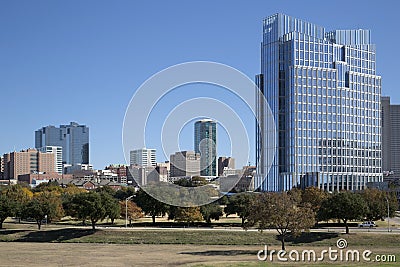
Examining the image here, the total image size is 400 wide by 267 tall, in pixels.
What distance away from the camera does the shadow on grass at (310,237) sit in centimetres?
7169

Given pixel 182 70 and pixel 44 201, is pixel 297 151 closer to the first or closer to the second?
pixel 44 201

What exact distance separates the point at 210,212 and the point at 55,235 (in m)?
23.9

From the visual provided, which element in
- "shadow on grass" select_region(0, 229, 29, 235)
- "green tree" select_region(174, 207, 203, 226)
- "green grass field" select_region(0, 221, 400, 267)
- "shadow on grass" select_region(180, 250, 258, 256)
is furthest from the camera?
"green tree" select_region(174, 207, 203, 226)

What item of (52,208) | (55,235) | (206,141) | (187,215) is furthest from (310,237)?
(206,141)

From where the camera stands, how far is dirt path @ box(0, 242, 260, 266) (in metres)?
55.8

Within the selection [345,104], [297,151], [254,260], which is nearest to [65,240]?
[254,260]

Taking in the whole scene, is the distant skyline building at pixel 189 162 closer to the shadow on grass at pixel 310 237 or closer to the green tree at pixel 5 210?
the green tree at pixel 5 210

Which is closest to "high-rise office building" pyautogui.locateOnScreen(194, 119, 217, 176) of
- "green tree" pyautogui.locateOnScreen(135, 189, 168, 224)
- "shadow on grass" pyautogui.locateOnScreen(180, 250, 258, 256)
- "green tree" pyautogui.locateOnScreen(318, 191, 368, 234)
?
"green tree" pyautogui.locateOnScreen(135, 189, 168, 224)

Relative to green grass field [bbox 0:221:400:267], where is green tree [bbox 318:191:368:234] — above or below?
above

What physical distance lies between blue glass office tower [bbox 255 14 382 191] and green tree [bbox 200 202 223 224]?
189 ft

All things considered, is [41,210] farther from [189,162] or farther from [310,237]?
[189,162]

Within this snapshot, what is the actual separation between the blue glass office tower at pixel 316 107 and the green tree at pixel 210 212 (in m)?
57.6

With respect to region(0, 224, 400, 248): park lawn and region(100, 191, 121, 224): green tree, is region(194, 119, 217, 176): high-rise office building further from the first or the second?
region(0, 224, 400, 248): park lawn

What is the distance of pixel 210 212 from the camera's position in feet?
307
